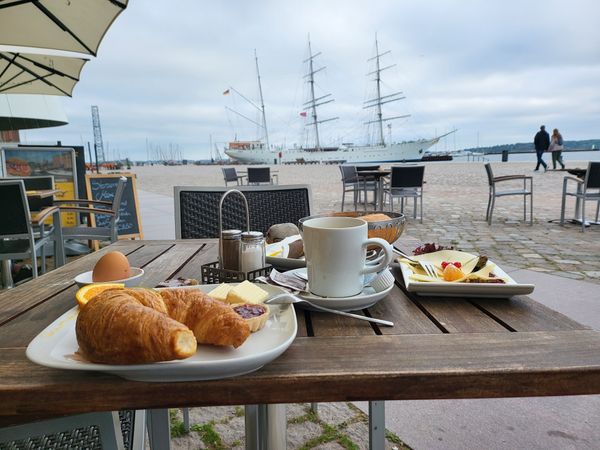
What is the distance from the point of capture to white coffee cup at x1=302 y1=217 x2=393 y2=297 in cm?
81

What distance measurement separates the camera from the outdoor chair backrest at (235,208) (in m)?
2.20

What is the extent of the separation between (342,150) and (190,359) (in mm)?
59389

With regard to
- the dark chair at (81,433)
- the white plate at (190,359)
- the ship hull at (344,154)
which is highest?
the ship hull at (344,154)

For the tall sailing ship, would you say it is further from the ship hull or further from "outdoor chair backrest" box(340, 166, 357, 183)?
"outdoor chair backrest" box(340, 166, 357, 183)

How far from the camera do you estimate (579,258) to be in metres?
4.41

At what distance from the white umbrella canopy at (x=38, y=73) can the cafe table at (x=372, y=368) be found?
14.1 ft

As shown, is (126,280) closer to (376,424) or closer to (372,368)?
(372,368)

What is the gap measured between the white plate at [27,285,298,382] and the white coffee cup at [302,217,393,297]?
6.9 inches

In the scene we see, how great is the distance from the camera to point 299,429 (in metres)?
1.73

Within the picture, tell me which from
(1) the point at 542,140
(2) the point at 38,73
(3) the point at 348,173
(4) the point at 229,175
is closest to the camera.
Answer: (2) the point at 38,73

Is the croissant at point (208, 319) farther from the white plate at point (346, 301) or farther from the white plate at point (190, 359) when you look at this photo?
the white plate at point (346, 301)

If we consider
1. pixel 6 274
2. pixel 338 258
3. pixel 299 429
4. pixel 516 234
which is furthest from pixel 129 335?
pixel 516 234

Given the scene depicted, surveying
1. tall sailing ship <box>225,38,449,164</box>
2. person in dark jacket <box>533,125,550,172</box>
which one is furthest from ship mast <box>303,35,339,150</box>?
person in dark jacket <box>533,125,550,172</box>

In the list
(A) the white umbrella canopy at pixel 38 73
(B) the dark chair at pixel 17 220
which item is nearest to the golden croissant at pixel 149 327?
(B) the dark chair at pixel 17 220
